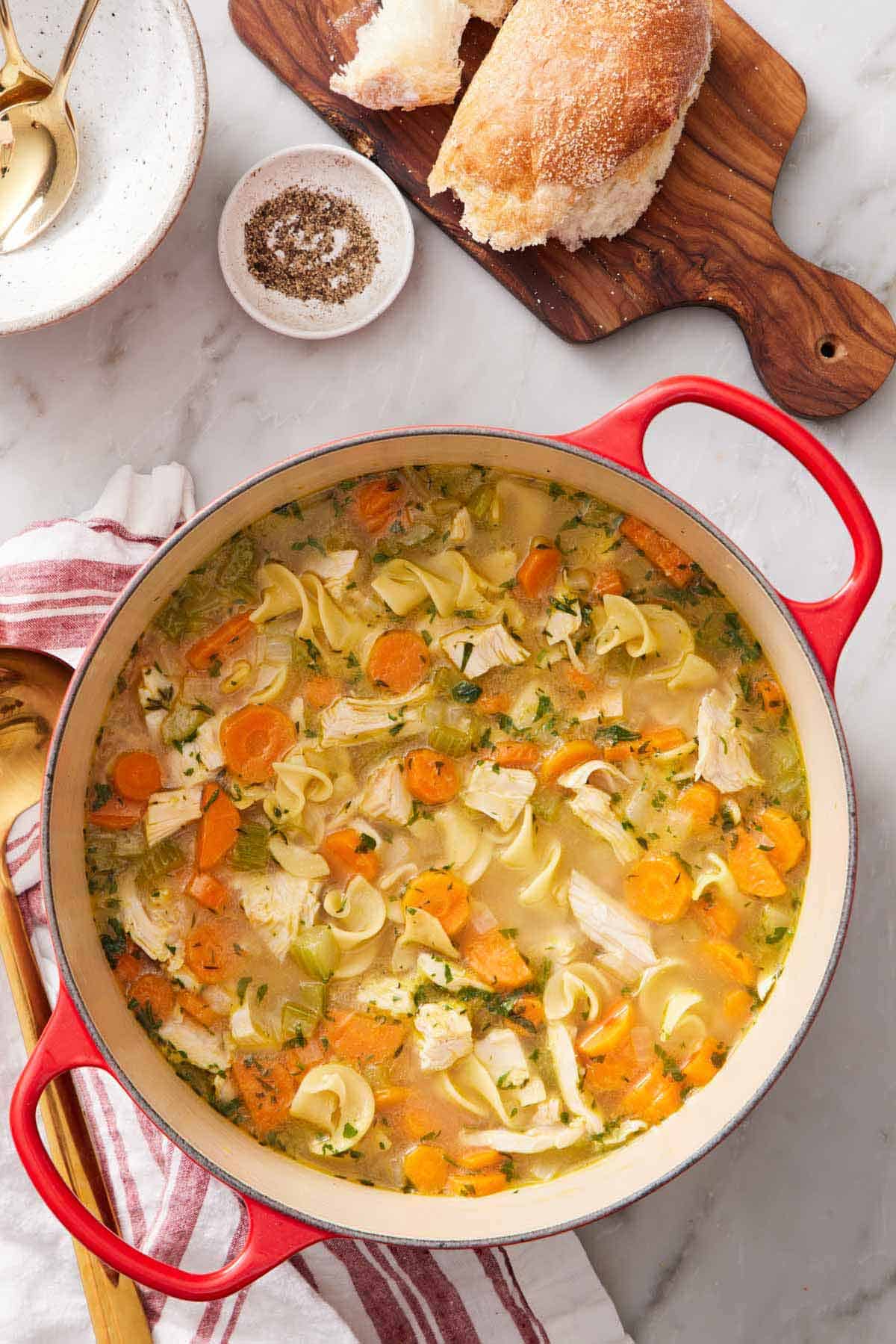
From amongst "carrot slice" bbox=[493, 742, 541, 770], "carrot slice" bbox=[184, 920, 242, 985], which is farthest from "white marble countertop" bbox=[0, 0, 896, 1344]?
"carrot slice" bbox=[184, 920, 242, 985]

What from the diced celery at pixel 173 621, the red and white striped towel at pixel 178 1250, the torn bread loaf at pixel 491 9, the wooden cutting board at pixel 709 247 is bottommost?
the red and white striped towel at pixel 178 1250

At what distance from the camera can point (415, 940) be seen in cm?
306

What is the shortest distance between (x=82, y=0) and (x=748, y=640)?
8.70ft

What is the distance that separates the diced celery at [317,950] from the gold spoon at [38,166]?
2128mm

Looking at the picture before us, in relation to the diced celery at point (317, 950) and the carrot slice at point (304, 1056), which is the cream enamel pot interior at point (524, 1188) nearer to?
the carrot slice at point (304, 1056)

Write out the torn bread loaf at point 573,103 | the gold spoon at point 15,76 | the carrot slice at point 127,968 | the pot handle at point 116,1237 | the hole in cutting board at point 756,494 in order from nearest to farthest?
the pot handle at point 116,1237 < the torn bread loaf at point 573,103 < the carrot slice at point 127,968 < the gold spoon at point 15,76 < the hole in cutting board at point 756,494

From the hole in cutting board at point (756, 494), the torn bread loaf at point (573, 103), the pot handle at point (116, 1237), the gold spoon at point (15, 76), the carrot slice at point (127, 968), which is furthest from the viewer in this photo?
the hole in cutting board at point (756, 494)

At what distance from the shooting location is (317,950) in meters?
3.00

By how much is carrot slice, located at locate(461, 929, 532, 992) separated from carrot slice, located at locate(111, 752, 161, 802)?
946mm

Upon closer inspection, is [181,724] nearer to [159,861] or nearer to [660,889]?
[159,861]

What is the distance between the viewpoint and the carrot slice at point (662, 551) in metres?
3.06

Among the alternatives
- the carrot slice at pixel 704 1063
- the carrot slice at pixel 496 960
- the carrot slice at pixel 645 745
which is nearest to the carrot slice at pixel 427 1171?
the carrot slice at pixel 496 960

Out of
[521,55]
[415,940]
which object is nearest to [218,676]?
[415,940]

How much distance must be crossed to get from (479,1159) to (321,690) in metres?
1.32
